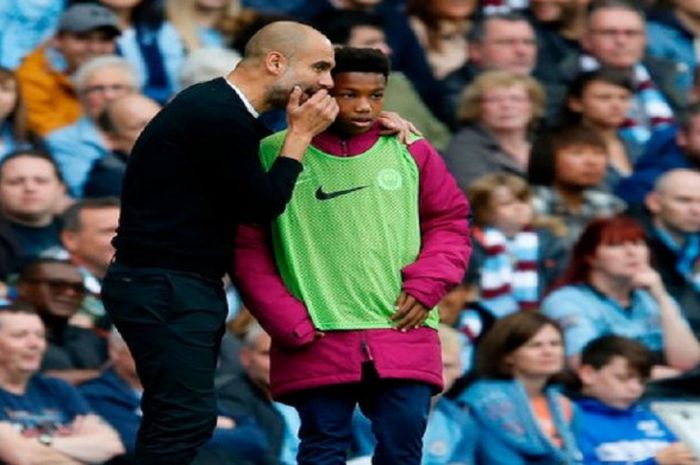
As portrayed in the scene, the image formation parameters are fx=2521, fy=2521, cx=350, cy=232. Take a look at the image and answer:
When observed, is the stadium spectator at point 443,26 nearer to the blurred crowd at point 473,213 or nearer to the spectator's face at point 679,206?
the blurred crowd at point 473,213

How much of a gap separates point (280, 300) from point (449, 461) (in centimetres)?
271

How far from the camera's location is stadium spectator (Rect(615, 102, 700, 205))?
Answer: 13773 millimetres

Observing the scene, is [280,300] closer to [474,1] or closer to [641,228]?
[641,228]

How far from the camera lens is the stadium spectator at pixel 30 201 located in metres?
11.6

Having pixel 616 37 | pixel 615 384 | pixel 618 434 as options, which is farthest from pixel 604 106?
pixel 618 434

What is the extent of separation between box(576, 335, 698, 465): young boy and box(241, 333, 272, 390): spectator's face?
143 cm

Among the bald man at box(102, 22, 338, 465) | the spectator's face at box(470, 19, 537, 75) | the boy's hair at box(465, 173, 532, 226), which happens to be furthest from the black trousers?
the spectator's face at box(470, 19, 537, 75)

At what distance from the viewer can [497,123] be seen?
13.4 meters

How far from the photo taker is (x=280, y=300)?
839 centimetres

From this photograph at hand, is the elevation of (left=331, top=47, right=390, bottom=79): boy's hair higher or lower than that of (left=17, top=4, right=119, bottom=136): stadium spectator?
higher

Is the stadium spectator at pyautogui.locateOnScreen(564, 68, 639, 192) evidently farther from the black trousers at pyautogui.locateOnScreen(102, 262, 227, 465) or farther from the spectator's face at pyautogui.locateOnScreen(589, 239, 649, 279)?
the black trousers at pyautogui.locateOnScreen(102, 262, 227, 465)

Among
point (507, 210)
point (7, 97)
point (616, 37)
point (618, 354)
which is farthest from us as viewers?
point (616, 37)

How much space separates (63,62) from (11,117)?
78 cm

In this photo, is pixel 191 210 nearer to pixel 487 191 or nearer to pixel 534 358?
pixel 534 358
